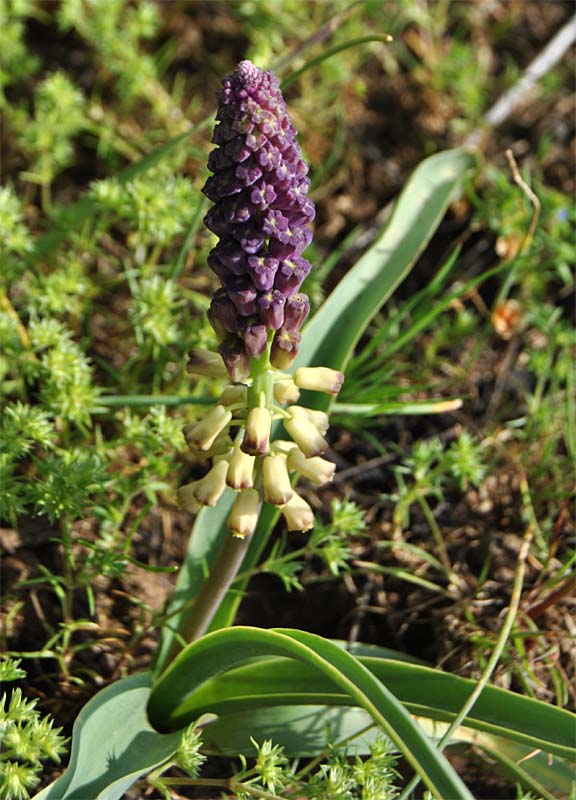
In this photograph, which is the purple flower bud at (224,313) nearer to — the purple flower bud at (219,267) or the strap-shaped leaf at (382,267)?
the purple flower bud at (219,267)

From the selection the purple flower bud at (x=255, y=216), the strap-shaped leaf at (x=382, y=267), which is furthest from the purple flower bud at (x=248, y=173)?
the strap-shaped leaf at (x=382, y=267)

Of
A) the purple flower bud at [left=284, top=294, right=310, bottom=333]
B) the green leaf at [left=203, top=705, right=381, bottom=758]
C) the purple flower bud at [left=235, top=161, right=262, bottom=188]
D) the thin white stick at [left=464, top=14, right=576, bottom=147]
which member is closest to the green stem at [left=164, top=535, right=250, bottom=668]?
the green leaf at [left=203, top=705, right=381, bottom=758]

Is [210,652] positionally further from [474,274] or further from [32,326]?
[474,274]

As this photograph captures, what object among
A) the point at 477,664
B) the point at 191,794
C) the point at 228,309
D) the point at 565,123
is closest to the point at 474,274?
the point at 565,123

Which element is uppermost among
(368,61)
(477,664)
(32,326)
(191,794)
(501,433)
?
(368,61)

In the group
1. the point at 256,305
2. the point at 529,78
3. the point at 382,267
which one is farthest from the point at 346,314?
the point at 529,78

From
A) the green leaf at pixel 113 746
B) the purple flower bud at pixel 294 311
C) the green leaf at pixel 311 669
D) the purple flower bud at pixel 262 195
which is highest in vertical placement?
the purple flower bud at pixel 262 195
